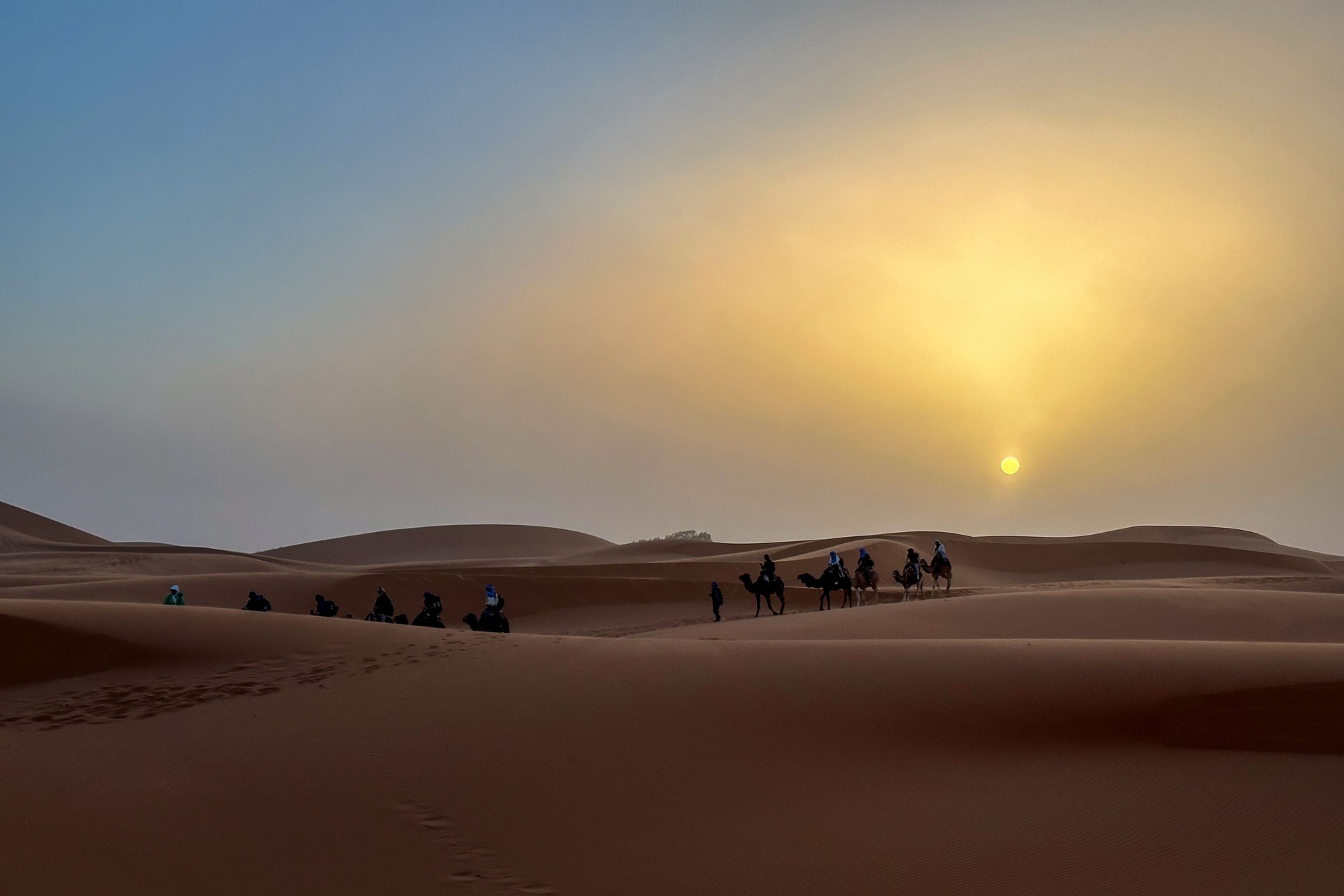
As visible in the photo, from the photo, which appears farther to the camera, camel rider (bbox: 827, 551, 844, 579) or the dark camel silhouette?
camel rider (bbox: 827, 551, 844, 579)

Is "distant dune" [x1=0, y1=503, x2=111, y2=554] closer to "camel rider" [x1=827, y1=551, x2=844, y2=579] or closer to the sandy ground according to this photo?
"camel rider" [x1=827, y1=551, x2=844, y2=579]

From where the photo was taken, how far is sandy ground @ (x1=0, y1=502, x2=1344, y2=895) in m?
6.12

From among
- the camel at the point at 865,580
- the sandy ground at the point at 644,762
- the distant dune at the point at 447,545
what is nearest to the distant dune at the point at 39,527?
the distant dune at the point at 447,545

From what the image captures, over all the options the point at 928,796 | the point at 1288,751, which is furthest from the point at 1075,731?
the point at 928,796

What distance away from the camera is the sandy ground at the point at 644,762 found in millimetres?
6117

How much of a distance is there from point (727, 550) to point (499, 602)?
194ft

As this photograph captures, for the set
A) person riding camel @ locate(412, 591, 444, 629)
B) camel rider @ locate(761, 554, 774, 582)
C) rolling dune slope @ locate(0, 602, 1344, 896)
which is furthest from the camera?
camel rider @ locate(761, 554, 774, 582)

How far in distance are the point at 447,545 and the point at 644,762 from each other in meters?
114

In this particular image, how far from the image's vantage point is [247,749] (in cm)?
819

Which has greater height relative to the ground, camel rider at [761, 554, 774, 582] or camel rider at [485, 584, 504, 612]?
camel rider at [761, 554, 774, 582]

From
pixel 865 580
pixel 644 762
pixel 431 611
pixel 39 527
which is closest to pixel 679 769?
pixel 644 762

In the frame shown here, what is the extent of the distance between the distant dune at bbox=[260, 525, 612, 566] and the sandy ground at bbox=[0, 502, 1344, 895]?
96.1 m

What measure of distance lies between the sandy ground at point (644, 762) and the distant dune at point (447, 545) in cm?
9606

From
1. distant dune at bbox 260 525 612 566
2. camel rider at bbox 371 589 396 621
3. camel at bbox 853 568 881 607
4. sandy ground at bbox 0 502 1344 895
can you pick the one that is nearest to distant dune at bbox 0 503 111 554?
distant dune at bbox 260 525 612 566
